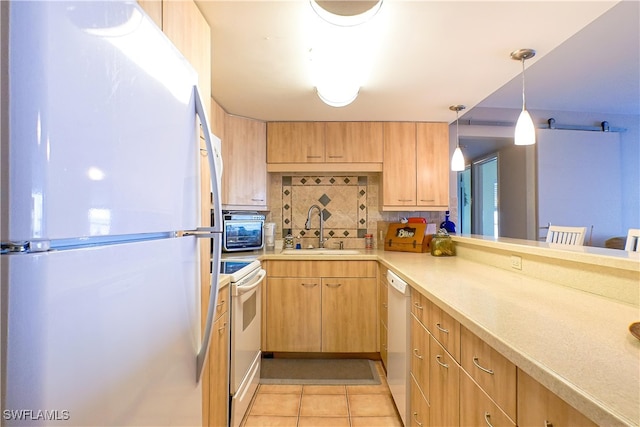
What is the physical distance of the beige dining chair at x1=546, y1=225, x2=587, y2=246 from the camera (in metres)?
2.17

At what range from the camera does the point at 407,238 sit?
2.90 m

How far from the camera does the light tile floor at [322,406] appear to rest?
73.0 inches

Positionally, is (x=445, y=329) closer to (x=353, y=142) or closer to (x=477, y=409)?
(x=477, y=409)

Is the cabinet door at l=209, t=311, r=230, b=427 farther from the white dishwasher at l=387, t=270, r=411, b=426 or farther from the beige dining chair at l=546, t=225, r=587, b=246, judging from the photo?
→ the beige dining chair at l=546, t=225, r=587, b=246

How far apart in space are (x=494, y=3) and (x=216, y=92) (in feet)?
6.22

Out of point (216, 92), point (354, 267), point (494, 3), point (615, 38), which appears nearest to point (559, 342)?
point (494, 3)

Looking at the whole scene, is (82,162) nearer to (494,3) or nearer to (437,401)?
(437,401)

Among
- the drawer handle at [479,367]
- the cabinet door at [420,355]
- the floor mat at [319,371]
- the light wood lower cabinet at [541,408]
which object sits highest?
the light wood lower cabinet at [541,408]

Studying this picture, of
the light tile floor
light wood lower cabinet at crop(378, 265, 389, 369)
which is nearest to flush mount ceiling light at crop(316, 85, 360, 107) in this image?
light wood lower cabinet at crop(378, 265, 389, 369)

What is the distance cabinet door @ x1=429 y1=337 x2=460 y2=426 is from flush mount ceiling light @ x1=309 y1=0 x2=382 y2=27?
1.50 m

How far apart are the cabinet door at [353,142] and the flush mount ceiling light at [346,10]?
1.67 meters

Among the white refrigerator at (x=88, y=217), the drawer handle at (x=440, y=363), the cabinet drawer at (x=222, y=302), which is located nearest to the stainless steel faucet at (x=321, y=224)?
the cabinet drawer at (x=222, y=302)

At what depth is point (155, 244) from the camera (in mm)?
655

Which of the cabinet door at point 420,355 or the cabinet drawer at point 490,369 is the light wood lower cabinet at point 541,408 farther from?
the cabinet door at point 420,355
